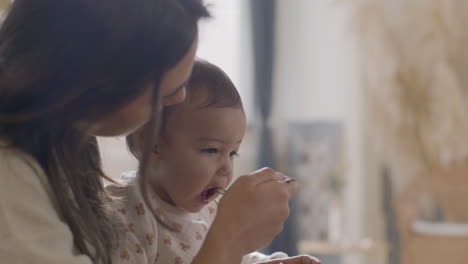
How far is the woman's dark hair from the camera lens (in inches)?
33.3

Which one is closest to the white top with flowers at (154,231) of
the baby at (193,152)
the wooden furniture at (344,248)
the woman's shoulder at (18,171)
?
the baby at (193,152)

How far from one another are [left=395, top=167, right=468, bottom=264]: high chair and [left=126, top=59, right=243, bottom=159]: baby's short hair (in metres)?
2.48

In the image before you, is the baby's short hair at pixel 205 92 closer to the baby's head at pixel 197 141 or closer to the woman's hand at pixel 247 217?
the baby's head at pixel 197 141

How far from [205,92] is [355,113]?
9.54 ft

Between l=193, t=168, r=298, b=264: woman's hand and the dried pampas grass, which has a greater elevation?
l=193, t=168, r=298, b=264: woman's hand

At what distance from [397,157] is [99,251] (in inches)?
125

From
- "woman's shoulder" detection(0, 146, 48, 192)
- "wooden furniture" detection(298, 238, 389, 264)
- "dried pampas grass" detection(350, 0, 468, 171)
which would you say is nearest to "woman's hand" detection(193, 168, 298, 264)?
"woman's shoulder" detection(0, 146, 48, 192)

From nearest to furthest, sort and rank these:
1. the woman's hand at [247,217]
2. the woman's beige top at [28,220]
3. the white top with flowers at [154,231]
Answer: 1. the woman's beige top at [28,220]
2. the woman's hand at [247,217]
3. the white top with flowers at [154,231]

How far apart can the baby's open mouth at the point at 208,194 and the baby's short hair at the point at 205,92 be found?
5.3 inches

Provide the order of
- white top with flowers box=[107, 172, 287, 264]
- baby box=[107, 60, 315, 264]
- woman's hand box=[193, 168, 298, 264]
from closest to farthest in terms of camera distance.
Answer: woman's hand box=[193, 168, 298, 264], white top with flowers box=[107, 172, 287, 264], baby box=[107, 60, 315, 264]

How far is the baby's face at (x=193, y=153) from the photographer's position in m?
1.20

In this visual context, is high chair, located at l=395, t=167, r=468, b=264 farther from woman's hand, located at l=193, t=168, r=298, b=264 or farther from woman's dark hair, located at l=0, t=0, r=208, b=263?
woman's dark hair, located at l=0, t=0, r=208, b=263

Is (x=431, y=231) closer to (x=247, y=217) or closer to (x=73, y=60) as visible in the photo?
(x=247, y=217)

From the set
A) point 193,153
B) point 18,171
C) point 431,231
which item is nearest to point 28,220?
point 18,171
